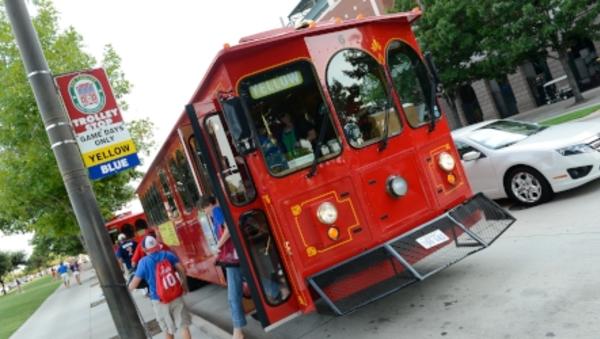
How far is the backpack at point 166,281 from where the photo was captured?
5.88 meters

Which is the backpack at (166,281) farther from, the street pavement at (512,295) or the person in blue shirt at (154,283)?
the street pavement at (512,295)

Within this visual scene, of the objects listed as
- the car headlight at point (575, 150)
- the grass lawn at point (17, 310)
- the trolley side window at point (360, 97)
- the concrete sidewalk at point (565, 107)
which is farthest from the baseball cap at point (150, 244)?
the concrete sidewalk at point (565, 107)

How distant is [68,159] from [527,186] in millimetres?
6402

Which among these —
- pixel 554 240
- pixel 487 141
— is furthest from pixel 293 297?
pixel 487 141

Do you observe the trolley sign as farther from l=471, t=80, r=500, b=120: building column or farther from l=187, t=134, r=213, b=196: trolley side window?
l=471, t=80, r=500, b=120: building column

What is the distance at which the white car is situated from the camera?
7.23 metres

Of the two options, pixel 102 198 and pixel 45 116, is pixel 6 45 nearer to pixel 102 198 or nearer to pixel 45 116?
pixel 102 198

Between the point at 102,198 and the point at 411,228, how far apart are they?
16.1 meters

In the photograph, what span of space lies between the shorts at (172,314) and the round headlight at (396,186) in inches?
113

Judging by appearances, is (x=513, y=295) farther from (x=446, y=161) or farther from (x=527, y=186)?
(x=527, y=186)

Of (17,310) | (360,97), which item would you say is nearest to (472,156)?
(360,97)

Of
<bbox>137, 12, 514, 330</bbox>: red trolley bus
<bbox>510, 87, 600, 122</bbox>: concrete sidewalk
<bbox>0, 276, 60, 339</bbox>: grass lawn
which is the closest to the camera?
<bbox>137, 12, 514, 330</bbox>: red trolley bus

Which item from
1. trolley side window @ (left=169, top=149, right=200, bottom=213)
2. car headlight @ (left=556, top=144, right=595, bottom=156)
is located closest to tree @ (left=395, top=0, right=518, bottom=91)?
car headlight @ (left=556, top=144, right=595, bottom=156)

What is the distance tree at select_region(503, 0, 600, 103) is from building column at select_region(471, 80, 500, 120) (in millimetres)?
9329
